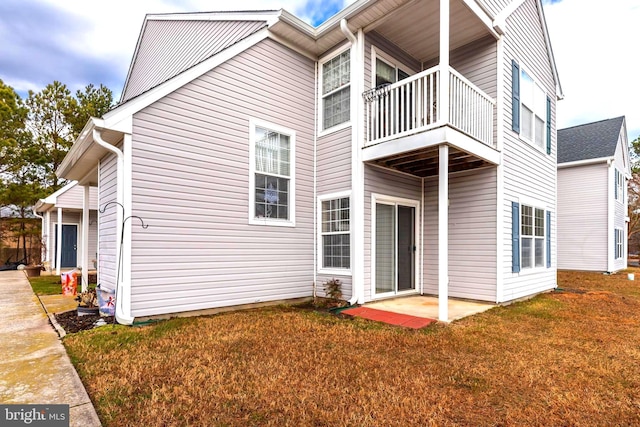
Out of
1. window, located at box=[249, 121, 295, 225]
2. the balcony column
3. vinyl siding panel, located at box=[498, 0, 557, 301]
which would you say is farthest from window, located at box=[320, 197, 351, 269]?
vinyl siding panel, located at box=[498, 0, 557, 301]

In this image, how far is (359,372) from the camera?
328cm

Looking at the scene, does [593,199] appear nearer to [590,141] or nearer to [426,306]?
[590,141]

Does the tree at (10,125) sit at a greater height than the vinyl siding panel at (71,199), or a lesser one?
greater

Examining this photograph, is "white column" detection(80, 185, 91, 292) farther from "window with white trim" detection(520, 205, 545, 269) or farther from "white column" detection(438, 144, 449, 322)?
"window with white trim" detection(520, 205, 545, 269)

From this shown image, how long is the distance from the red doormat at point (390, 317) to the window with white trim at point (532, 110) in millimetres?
5176

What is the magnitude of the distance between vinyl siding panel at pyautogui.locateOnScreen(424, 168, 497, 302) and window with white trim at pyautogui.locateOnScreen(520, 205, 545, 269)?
1.31 metres

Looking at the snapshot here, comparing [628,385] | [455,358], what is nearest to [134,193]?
Answer: [455,358]

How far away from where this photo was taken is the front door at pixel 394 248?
6949 millimetres

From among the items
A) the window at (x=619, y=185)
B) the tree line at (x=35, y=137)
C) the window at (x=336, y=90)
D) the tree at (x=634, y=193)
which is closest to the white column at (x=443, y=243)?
the window at (x=336, y=90)

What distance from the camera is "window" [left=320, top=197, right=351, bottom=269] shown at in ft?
22.2

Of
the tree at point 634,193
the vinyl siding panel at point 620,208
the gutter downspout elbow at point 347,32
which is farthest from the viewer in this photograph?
the tree at point 634,193

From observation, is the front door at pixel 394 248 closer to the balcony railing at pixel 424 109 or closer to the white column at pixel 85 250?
the balcony railing at pixel 424 109

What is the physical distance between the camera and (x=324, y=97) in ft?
24.6

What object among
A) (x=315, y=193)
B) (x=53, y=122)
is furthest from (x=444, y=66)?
(x=53, y=122)
